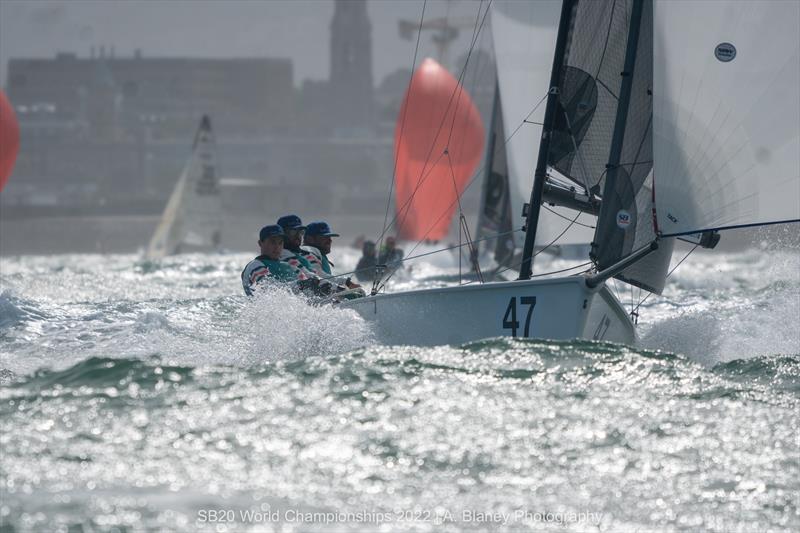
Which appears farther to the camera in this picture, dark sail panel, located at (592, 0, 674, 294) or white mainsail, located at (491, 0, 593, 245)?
white mainsail, located at (491, 0, 593, 245)

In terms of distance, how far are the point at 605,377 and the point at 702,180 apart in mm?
1156

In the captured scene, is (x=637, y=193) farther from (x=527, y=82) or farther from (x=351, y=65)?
(x=351, y=65)

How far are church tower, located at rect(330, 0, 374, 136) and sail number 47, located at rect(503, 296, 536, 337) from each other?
87887 mm

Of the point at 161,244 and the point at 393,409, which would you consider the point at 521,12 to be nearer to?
the point at 393,409

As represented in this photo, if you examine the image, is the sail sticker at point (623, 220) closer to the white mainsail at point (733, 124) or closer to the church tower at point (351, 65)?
the white mainsail at point (733, 124)

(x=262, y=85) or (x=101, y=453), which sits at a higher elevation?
(x=262, y=85)

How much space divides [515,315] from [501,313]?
0.07 metres

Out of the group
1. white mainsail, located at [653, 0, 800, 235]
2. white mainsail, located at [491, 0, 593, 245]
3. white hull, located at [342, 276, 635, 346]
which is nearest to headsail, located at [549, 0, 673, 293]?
white mainsail, located at [653, 0, 800, 235]

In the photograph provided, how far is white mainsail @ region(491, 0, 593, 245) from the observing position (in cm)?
835

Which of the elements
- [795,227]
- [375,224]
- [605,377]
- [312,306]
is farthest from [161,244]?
[375,224]

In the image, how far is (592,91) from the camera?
6625 millimetres

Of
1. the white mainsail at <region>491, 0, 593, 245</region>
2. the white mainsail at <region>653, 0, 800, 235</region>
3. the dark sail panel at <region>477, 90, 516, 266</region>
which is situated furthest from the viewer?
the dark sail panel at <region>477, 90, 516, 266</region>

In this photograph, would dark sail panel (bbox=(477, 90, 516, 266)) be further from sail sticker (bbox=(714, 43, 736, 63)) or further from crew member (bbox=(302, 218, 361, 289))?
sail sticker (bbox=(714, 43, 736, 63))

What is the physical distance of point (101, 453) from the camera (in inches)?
157
